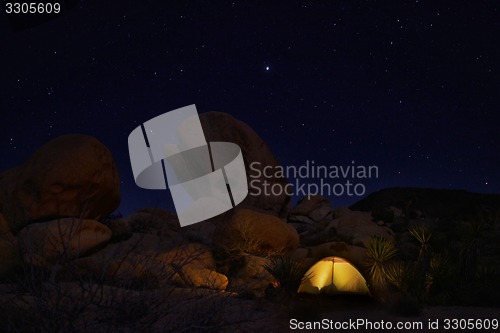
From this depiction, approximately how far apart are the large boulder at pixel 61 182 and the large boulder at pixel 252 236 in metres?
4.57

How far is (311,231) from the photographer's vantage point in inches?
1128

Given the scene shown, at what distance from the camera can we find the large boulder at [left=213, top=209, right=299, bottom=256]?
54.3ft

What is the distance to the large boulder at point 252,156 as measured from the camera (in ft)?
90.1

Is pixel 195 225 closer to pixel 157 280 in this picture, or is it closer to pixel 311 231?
pixel 311 231

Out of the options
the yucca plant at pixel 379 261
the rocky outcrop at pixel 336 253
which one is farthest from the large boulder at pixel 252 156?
the yucca plant at pixel 379 261

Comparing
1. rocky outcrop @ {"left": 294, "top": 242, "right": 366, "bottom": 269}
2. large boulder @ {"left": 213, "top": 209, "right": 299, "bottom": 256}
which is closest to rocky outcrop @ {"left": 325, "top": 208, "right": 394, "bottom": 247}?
rocky outcrop @ {"left": 294, "top": 242, "right": 366, "bottom": 269}

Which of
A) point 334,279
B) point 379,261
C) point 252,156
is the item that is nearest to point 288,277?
point 334,279

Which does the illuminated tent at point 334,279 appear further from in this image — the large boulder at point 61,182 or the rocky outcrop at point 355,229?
the large boulder at point 61,182

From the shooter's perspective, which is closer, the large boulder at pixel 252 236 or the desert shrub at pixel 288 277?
the desert shrub at pixel 288 277

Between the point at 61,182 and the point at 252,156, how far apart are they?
12835mm

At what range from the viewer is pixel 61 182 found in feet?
55.9

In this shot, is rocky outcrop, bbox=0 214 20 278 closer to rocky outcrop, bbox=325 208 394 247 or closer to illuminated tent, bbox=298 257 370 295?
illuminated tent, bbox=298 257 370 295

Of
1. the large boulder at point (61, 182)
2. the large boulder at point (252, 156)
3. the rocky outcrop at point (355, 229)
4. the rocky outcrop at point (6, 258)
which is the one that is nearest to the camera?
the rocky outcrop at point (6, 258)

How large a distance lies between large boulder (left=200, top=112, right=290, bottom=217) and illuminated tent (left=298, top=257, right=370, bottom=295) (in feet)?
43.9
